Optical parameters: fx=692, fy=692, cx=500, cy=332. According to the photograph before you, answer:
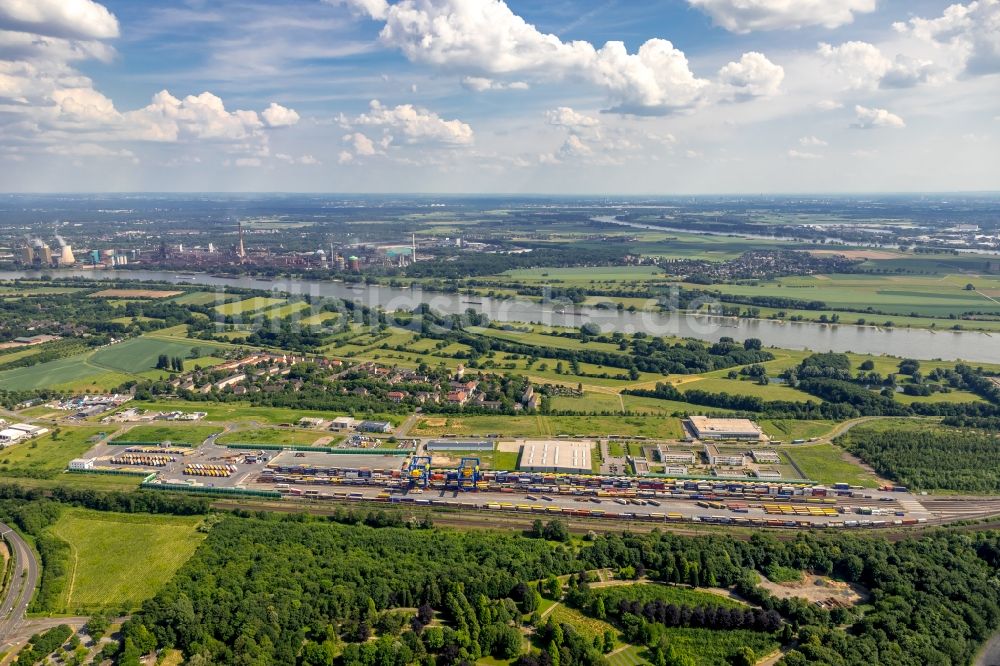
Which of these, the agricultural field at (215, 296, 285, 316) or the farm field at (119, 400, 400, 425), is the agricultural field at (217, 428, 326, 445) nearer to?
the farm field at (119, 400, 400, 425)

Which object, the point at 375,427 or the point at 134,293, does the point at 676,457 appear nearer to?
the point at 375,427

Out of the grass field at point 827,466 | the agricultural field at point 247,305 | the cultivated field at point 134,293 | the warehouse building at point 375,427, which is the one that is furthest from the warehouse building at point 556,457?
the cultivated field at point 134,293

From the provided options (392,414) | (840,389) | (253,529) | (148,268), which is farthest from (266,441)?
(148,268)

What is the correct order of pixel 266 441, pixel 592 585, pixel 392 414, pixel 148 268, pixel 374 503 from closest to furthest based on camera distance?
1. pixel 592 585
2. pixel 374 503
3. pixel 266 441
4. pixel 392 414
5. pixel 148 268

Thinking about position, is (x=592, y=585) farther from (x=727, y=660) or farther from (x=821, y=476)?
(x=821, y=476)

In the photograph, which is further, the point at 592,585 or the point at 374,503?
the point at 374,503

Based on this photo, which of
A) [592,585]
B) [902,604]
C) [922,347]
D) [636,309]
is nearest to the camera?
[902,604]

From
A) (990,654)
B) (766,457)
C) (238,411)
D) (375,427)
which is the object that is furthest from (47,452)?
(990,654)
